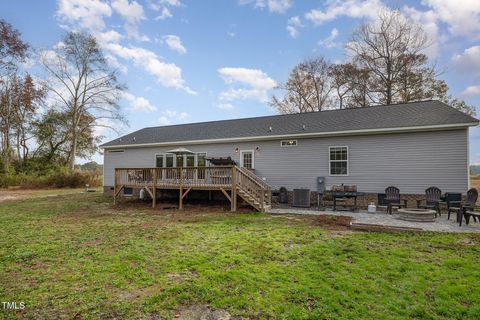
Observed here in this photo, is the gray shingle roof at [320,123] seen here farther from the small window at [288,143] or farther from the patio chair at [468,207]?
the patio chair at [468,207]

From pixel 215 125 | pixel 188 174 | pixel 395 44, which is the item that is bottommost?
pixel 188 174

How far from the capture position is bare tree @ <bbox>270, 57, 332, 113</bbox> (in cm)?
2575

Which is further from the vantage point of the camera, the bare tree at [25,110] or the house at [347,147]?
the bare tree at [25,110]

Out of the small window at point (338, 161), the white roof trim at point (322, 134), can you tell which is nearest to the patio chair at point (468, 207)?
the white roof trim at point (322, 134)

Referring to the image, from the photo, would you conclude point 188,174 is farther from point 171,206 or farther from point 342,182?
point 342,182

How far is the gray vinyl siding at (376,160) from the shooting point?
31.8 ft

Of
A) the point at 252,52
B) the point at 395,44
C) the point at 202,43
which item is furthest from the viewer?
the point at 395,44

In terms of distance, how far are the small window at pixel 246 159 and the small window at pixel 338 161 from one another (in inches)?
153

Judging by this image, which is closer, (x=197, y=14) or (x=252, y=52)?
(x=197, y=14)

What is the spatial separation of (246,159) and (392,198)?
22.1ft

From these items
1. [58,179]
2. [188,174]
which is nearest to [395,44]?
[188,174]

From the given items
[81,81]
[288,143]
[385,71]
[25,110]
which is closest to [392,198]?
[288,143]

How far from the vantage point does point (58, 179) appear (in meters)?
23.9

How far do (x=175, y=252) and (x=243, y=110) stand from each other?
20116 millimetres
